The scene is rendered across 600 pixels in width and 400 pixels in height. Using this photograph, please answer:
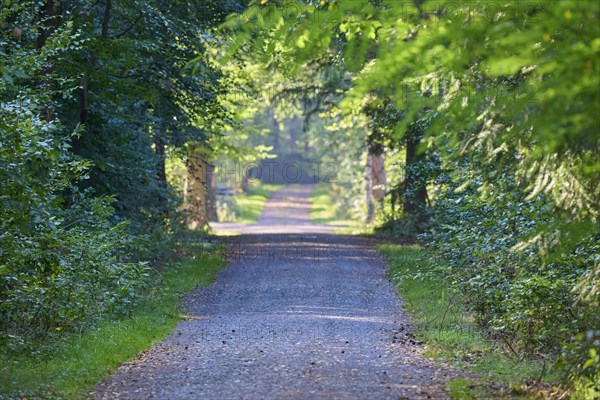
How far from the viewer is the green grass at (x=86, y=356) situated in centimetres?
859

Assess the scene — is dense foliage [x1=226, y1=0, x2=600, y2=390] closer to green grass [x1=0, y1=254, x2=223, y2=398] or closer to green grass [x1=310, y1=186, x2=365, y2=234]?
green grass [x1=0, y1=254, x2=223, y2=398]

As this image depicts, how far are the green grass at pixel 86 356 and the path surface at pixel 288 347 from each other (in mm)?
230

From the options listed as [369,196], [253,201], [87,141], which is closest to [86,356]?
[87,141]

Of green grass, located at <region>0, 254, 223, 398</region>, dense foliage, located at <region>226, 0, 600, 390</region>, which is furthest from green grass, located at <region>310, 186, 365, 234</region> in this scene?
dense foliage, located at <region>226, 0, 600, 390</region>

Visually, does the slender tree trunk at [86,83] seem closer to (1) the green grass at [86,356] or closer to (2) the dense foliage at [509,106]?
(1) the green grass at [86,356]

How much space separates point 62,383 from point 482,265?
20.1 ft

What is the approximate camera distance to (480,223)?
454 inches

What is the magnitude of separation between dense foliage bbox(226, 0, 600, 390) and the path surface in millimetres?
1447

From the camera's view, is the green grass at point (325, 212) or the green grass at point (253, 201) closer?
the green grass at point (325, 212)

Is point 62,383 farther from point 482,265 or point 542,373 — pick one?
point 482,265

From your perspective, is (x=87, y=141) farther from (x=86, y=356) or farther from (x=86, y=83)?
(x=86, y=356)

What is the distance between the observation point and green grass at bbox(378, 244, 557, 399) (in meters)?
8.37

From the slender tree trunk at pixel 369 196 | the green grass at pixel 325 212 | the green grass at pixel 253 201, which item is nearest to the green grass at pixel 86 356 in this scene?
the slender tree trunk at pixel 369 196

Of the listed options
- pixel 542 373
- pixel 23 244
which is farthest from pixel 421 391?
pixel 23 244
